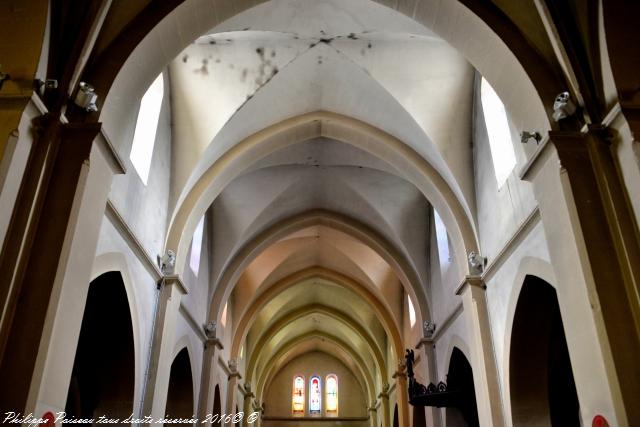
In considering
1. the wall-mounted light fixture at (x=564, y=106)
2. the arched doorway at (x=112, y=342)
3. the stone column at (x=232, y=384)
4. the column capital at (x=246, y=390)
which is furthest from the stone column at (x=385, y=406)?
the wall-mounted light fixture at (x=564, y=106)

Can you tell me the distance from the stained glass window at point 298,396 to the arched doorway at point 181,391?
58.5 feet

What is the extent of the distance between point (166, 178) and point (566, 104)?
683 centimetres

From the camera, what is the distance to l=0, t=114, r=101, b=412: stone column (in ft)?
14.9

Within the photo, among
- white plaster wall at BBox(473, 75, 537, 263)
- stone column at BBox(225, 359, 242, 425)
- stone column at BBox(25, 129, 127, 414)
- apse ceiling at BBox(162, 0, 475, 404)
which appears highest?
apse ceiling at BBox(162, 0, 475, 404)

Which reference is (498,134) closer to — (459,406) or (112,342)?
(459,406)

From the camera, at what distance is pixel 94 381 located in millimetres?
9930

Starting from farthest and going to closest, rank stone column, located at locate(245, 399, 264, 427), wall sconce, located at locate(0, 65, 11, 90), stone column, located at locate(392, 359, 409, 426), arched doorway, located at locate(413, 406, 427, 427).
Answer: stone column, located at locate(245, 399, 264, 427)
stone column, located at locate(392, 359, 409, 426)
arched doorway, located at locate(413, 406, 427, 427)
wall sconce, located at locate(0, 65, 11, 90)

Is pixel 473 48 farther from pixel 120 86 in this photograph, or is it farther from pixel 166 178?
pixel 166 178

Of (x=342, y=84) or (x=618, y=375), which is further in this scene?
(x=342, y=84)

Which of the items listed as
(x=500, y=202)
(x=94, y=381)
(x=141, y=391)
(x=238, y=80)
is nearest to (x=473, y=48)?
(x=500, y=202)

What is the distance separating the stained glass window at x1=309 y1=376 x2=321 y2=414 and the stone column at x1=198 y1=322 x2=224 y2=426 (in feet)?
54.6

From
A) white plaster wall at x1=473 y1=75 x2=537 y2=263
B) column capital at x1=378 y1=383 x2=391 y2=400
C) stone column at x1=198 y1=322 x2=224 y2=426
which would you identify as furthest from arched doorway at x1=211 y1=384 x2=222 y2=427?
white plaster wall at x1=473 y1=75 x2=537 y2=263

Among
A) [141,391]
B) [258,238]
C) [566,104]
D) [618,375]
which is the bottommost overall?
[618,375]

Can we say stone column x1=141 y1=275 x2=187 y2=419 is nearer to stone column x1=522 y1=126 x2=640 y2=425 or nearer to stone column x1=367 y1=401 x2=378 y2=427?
stone column x1=522 y1=126 x2=640 y2=425
